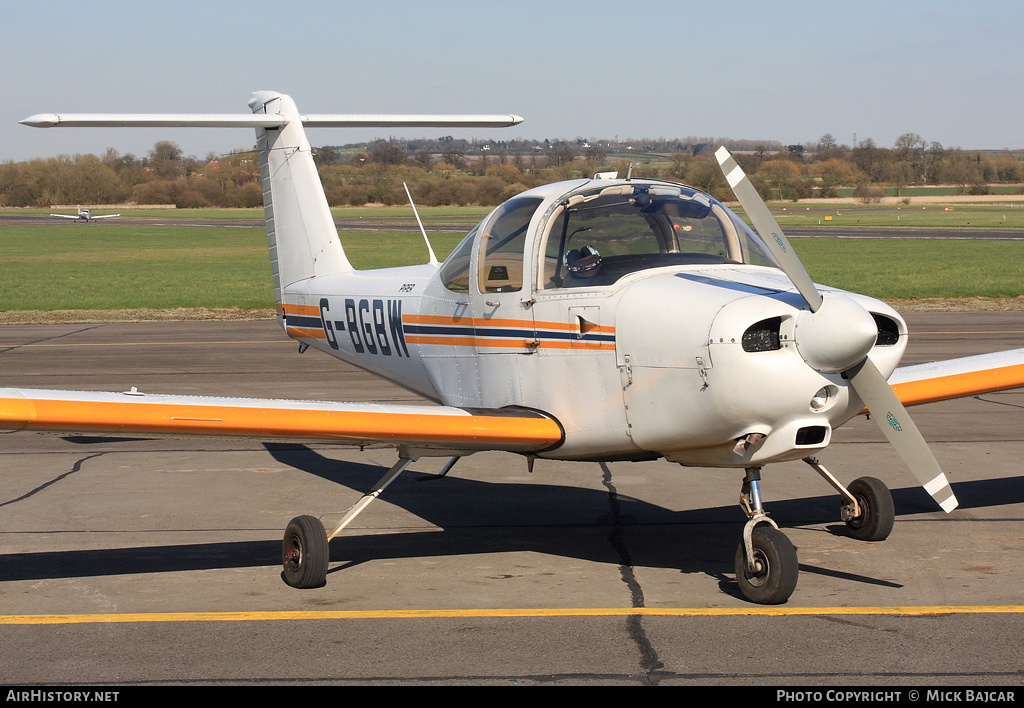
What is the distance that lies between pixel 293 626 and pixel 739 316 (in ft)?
10.1

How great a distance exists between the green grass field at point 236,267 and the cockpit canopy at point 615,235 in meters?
22.1

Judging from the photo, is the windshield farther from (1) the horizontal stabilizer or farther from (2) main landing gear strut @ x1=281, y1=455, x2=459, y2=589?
(1) the horizontal stabilizer

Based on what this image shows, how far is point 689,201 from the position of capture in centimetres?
705

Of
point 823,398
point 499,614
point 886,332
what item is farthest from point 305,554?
point 886,332

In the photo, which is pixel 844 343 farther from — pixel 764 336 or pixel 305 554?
pixel 305 554

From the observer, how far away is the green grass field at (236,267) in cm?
2987

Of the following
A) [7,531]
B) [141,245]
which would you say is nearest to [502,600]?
[7,531]

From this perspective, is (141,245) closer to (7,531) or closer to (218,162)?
(7,531)

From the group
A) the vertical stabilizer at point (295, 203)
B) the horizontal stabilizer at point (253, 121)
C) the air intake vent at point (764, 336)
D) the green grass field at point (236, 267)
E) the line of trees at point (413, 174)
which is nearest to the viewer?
the air intake vent at point (764, 336)

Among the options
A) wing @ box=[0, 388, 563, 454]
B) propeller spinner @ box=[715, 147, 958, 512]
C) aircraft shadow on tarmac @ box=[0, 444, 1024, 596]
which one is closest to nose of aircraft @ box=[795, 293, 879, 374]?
propeller spinner @ box=[715, 147, 958, 512]

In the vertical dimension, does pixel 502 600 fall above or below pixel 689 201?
below

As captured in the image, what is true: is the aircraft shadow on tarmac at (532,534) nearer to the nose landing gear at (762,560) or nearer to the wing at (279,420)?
the nose landing gear at (762,560)

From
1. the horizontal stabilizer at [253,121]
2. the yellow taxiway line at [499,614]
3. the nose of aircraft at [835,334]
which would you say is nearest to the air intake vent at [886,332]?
the nose of aircraft at [835,334]
